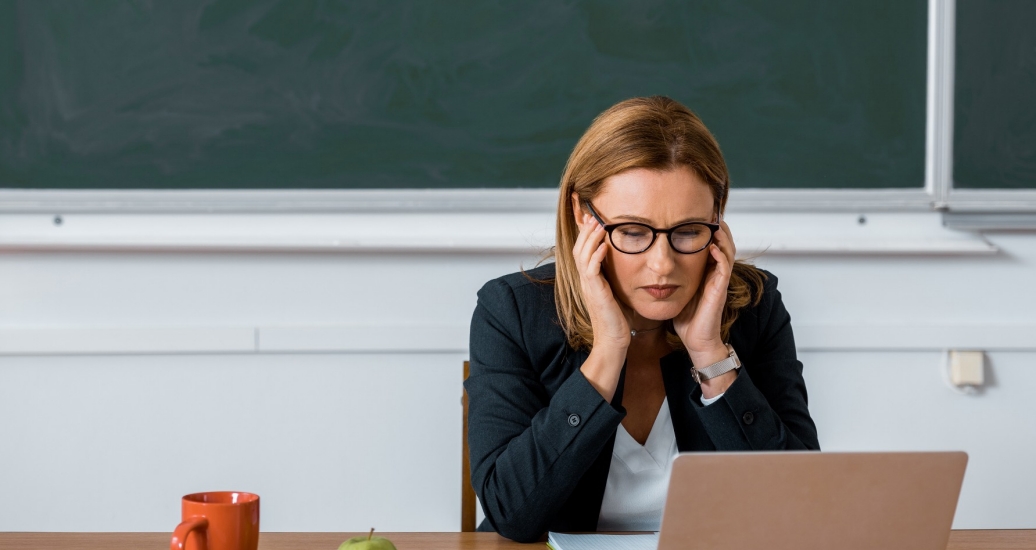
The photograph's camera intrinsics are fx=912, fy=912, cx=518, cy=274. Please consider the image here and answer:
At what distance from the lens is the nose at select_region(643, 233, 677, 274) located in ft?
4.13

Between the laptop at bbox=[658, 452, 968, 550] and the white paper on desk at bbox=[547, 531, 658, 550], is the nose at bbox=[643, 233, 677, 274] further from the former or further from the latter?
the laptop at bbox=[658, 452, 968, 550]

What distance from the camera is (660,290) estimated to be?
1297 mm

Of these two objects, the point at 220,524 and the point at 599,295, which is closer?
the point at 220,524

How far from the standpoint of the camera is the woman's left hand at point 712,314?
133 cm

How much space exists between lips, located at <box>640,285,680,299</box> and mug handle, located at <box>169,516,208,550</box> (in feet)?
2.31

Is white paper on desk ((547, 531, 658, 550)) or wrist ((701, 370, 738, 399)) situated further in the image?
wrist ((701, 370, 738, 399))

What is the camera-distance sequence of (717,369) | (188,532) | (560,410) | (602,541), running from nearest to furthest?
(188,532) < (602,541) < (560,410) < (717,369)

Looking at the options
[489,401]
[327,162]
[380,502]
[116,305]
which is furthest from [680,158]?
[116,305]

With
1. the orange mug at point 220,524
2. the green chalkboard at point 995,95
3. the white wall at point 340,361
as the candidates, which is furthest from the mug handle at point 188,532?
the green chalkboard at point 995,95

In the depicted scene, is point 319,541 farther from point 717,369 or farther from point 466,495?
point 717,369

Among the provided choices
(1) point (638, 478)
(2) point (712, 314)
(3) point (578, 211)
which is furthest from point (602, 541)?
(3) point (578, 211)

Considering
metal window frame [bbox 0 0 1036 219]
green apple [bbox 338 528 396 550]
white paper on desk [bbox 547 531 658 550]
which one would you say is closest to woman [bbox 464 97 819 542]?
white paper on desk [bbox 547 531 658 550]

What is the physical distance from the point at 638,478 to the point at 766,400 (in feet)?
0.72

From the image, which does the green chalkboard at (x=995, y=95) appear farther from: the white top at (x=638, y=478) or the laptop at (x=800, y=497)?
the laptop at (x=800, y=497)
